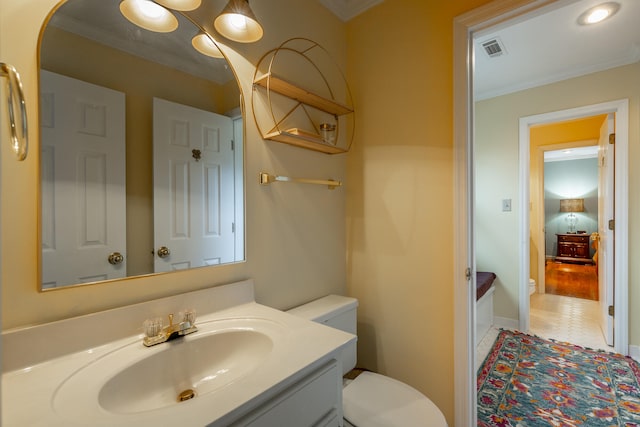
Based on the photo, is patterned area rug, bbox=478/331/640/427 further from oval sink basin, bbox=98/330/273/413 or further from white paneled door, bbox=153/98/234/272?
white paneled door, bbox=153/98/234/272

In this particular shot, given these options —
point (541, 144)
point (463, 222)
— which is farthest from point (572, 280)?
point (463, 222)

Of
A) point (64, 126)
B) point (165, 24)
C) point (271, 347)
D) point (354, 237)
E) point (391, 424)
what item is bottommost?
point (391, 424)

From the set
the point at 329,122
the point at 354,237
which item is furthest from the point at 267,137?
the point at 354,237

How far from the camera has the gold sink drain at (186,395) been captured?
83 cm

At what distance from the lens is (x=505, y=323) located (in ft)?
9.40

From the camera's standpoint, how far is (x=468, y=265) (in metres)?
1.36

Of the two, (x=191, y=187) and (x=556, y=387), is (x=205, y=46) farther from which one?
(x=556, y=387)

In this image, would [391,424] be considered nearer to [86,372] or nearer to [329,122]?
[86,372]

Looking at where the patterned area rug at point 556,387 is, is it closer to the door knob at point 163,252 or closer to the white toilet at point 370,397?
the white toilet at point 370,397

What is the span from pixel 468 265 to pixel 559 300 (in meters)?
3.39

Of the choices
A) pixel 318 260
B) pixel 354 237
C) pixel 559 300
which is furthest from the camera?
pixel 559 300

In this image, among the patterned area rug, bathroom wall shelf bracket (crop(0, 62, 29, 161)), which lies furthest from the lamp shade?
bathroom wall shelf bracket (crop(0, 62, 29, 161))

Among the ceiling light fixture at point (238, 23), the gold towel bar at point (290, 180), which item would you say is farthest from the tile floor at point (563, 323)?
the ceiling light fixture at point (238, 23)

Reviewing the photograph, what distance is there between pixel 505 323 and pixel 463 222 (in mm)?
2186
